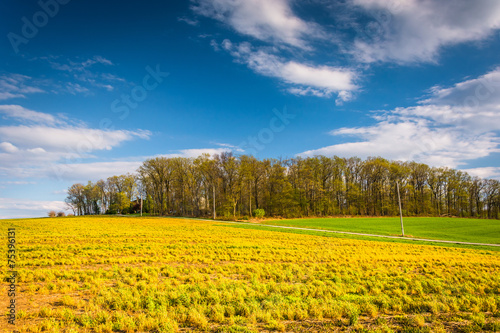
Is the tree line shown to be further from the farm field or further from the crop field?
the crop field

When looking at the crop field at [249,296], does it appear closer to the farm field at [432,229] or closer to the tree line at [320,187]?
the farm field at [432,229]

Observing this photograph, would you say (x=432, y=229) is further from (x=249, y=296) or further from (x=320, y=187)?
(x=249, y=296)

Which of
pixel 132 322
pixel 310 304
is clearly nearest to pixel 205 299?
pixel 132 322

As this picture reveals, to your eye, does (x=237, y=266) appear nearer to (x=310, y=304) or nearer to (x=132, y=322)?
(x=310, y=304)

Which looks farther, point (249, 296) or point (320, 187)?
point (320, 187)

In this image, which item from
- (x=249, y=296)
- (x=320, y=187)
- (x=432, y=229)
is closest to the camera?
(x=249, y=296)

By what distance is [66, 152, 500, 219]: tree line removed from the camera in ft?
241

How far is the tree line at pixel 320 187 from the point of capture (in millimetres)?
73375

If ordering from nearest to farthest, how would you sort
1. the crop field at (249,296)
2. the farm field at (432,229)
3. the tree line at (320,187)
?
the crop field at (249,296) → the farm field at (432,229) → the tree line at (320,187)

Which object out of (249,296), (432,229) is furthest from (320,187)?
(249,296)

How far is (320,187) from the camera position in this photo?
75188 millimetres

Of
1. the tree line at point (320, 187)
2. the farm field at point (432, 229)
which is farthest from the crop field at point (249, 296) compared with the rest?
the tree line at point (320, 187)

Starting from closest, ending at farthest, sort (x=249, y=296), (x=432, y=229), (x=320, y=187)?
(x=249, y=296) < (x=432, y=229) < (x=320, y=187)

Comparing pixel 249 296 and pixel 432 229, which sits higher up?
pixel 249 296
